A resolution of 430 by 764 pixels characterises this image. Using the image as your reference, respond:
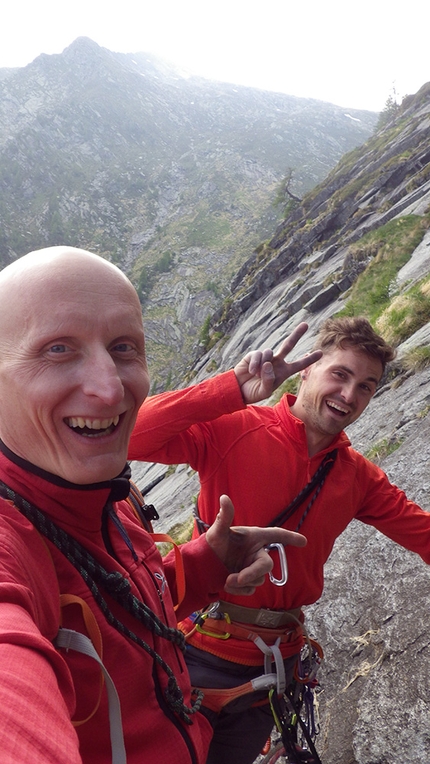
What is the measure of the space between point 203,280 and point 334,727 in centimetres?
10026

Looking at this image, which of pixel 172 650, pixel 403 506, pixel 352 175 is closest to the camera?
pixel 172 650

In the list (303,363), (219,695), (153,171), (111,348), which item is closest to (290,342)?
(303,363)

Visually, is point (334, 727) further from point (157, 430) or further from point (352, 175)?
point (352, 175)

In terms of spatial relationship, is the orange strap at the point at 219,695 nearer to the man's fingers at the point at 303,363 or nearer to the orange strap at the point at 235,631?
the orange strap at the point at 235,631

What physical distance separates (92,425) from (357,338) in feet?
8.25

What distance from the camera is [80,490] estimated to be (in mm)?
1526

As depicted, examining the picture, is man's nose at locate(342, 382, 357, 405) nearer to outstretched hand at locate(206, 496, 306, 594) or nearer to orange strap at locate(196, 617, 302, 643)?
outstretched hand at locate(206, 496, 306, 594)

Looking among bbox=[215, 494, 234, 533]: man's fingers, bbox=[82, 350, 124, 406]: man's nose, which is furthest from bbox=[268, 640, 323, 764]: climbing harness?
bbox=[82, 350, 124, 406]: man's nose

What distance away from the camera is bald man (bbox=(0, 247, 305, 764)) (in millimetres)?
1370

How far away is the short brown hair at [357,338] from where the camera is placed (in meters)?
3.46

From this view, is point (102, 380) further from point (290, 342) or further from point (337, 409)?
point (337, 409)

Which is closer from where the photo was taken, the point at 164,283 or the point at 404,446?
the point at 404,446

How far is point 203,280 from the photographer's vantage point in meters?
100

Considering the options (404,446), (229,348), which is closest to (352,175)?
(229,348)
